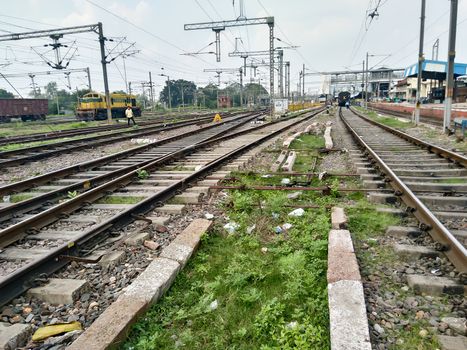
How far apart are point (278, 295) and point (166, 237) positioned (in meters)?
1.90

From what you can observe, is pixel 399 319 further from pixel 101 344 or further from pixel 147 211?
pixel 147 211

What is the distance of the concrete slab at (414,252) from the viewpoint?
3678 mm

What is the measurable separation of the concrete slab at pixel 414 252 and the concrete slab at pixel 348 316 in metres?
1.02

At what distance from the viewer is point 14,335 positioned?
269 centimetres

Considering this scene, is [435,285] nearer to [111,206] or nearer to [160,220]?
[160,220]

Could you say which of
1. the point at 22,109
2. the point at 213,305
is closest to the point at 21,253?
the point at 213,305

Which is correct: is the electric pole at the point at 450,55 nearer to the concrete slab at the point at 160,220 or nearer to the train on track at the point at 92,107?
the concrete slab at the point at 160,220

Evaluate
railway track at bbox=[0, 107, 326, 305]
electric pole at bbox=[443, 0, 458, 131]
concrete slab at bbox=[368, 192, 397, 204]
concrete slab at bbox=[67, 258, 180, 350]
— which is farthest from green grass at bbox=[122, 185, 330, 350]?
electric pole at bbox=[443, 0, 458, 131]

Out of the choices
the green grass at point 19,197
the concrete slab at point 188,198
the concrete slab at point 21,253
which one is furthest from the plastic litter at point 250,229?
the green grass at point 19,197

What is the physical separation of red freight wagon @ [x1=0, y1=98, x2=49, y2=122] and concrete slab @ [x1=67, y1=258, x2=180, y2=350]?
44488mm

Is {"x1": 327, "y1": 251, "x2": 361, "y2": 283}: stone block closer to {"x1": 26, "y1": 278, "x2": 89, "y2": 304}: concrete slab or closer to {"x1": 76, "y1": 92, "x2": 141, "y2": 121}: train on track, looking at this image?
{"x1": 26, "y1": 278, "x2": 89, "y2": 304}: concrete slab

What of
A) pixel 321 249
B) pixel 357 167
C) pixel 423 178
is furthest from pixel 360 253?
pixel 357 167

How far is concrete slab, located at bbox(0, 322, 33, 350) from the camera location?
8.61ft

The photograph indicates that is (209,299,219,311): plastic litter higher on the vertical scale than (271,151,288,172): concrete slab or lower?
lower
